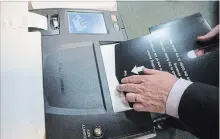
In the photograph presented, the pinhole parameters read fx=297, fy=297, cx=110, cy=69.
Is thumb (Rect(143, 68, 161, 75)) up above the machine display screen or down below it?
below

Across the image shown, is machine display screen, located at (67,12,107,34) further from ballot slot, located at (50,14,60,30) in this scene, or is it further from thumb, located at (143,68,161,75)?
thumb, located at (143,68,161,75)

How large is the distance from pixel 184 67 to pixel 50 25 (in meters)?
0.40

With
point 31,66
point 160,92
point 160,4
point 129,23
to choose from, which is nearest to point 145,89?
point 160,92

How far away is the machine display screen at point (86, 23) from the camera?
2.78 ft

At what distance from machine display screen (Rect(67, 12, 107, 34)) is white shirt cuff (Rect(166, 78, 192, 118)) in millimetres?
287

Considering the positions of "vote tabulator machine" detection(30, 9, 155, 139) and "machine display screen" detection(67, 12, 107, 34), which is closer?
"vote tabulator machine" detection(30, 9, 155, 139)

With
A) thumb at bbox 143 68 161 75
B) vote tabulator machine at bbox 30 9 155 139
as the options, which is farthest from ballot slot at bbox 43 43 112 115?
thumb at bbox 143 68 161 75

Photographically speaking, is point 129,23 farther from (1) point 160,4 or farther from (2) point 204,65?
(2) point 204,65

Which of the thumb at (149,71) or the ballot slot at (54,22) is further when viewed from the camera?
the ballot slot at (54,22)

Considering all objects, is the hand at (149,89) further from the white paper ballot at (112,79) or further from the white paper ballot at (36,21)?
the white paper ballot at (36,21)

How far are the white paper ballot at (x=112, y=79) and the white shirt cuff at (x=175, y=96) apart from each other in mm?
100

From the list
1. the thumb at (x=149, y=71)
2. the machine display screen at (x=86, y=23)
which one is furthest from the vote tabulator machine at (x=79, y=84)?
the thumb at (x=149, y=71)

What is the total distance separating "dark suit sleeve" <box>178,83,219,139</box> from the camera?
61cm

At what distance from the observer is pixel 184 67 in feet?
2.38
